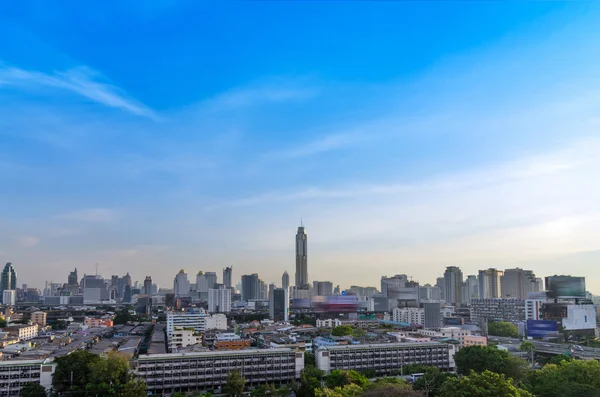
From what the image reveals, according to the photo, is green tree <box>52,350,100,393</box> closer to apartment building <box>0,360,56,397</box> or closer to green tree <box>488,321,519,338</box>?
apartment building <box>0,360,56,397</box>

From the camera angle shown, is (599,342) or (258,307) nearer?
(599,342)

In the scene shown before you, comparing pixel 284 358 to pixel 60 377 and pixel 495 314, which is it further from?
pixel 495 314

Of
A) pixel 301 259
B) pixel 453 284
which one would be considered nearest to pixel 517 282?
pixel 453 284

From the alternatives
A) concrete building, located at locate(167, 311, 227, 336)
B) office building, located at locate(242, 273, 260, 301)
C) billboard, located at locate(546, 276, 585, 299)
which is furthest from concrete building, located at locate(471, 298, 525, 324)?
office building, located at locate(242, 273, 260, 301)

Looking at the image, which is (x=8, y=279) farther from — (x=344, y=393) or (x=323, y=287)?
(x=344, y=393)

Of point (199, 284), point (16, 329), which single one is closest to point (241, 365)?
point (16, 329)
